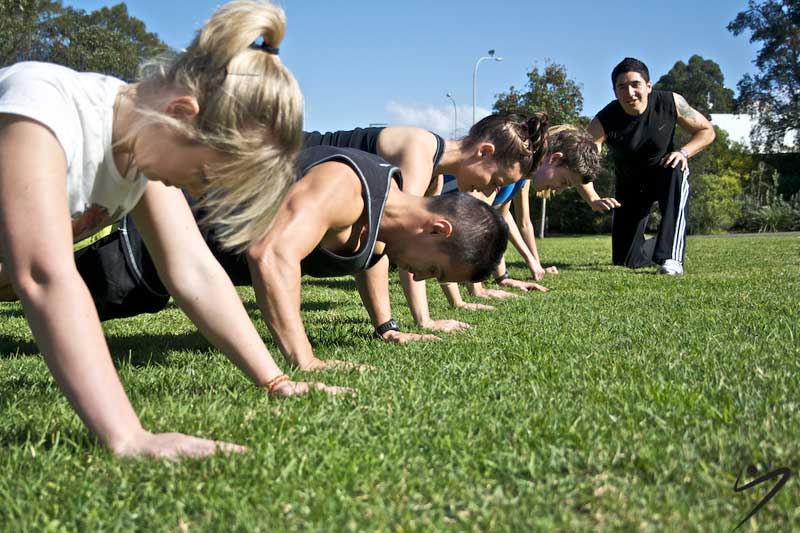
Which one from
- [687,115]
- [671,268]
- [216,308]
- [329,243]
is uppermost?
[687,115]

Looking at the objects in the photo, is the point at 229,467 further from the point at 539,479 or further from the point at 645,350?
the point at 645,350

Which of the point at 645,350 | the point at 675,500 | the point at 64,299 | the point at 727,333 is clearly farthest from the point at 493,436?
the point at 727,333

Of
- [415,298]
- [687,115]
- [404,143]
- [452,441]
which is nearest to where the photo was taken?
[452,441]

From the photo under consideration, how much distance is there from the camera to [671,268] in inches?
347

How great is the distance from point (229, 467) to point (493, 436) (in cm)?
74

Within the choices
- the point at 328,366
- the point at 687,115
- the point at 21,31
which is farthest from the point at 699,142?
the point at 21,31

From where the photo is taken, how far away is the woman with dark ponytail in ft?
16.0

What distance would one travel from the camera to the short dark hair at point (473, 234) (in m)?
3.56

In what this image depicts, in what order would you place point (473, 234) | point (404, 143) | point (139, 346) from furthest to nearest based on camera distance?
point (404, 143), point (139, 346), point (473, 234)

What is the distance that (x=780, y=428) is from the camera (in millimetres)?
2152

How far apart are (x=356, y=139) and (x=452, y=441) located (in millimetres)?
3264

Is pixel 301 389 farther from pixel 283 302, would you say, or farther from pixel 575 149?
pixel 575 149
